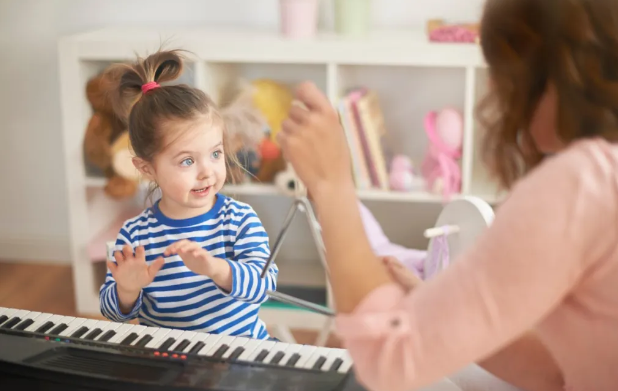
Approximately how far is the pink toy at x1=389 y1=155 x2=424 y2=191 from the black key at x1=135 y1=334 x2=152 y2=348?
3.67 feet

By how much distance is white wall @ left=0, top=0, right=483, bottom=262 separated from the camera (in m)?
2.25

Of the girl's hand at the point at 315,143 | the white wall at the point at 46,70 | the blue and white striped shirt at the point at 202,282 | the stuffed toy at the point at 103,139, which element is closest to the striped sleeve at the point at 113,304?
the blue and white striped shirt at the point at 202,282

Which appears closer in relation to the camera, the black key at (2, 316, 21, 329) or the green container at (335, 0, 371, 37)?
the black key at (2, 316, 21, 329)

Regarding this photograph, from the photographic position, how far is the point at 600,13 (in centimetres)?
63

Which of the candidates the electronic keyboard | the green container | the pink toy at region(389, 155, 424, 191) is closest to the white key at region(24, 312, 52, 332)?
the electronic keyboard

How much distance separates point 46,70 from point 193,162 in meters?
1.58

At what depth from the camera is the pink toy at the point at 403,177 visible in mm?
2000

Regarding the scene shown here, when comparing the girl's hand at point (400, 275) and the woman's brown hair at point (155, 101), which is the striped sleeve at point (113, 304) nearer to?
the woman's brown hair at point (155, 101)

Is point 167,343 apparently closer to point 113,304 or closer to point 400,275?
point 113,304

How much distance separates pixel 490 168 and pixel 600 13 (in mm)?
246

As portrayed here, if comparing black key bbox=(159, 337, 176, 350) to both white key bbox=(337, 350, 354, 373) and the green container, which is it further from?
the green container

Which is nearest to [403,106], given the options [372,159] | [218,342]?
[372,159]

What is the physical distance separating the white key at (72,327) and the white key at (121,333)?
0.19 feet

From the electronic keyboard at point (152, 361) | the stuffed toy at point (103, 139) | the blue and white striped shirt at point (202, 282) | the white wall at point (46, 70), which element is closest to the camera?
the electronic keyboard at point (152, 361)
